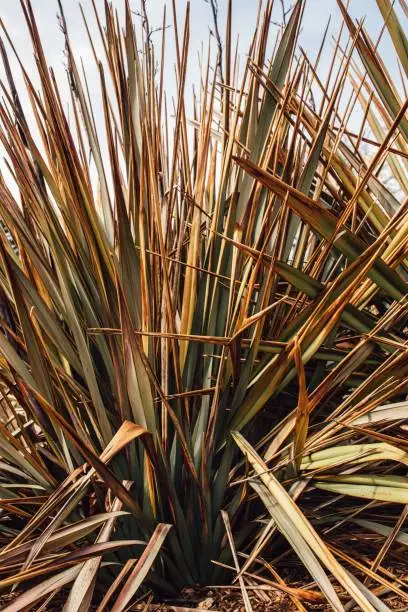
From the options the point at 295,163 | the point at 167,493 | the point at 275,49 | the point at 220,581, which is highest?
the point at 275,49

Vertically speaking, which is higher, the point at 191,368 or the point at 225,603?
the point at 191,368

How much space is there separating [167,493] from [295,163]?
2.36ft

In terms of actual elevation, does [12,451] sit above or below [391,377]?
below

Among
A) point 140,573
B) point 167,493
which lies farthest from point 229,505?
point 140,573

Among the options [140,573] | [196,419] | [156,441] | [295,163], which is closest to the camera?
[140,573]

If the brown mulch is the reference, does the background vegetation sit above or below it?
above

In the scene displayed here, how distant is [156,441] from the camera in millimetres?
943

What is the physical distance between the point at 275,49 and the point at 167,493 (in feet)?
2.85

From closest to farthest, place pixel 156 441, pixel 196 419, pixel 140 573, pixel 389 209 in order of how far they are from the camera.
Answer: pixel 140 573 < pixel 156 441 < pixel 196 419 < pixel 389 209

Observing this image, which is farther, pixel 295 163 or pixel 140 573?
pixel 295 163

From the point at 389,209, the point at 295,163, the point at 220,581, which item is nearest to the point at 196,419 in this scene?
the point at 220,581

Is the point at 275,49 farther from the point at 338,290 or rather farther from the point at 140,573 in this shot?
the point at 140,573

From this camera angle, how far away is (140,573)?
79 centimetres

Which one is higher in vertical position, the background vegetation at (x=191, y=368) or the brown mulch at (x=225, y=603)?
the background vegetation at (x=191, y=368)
